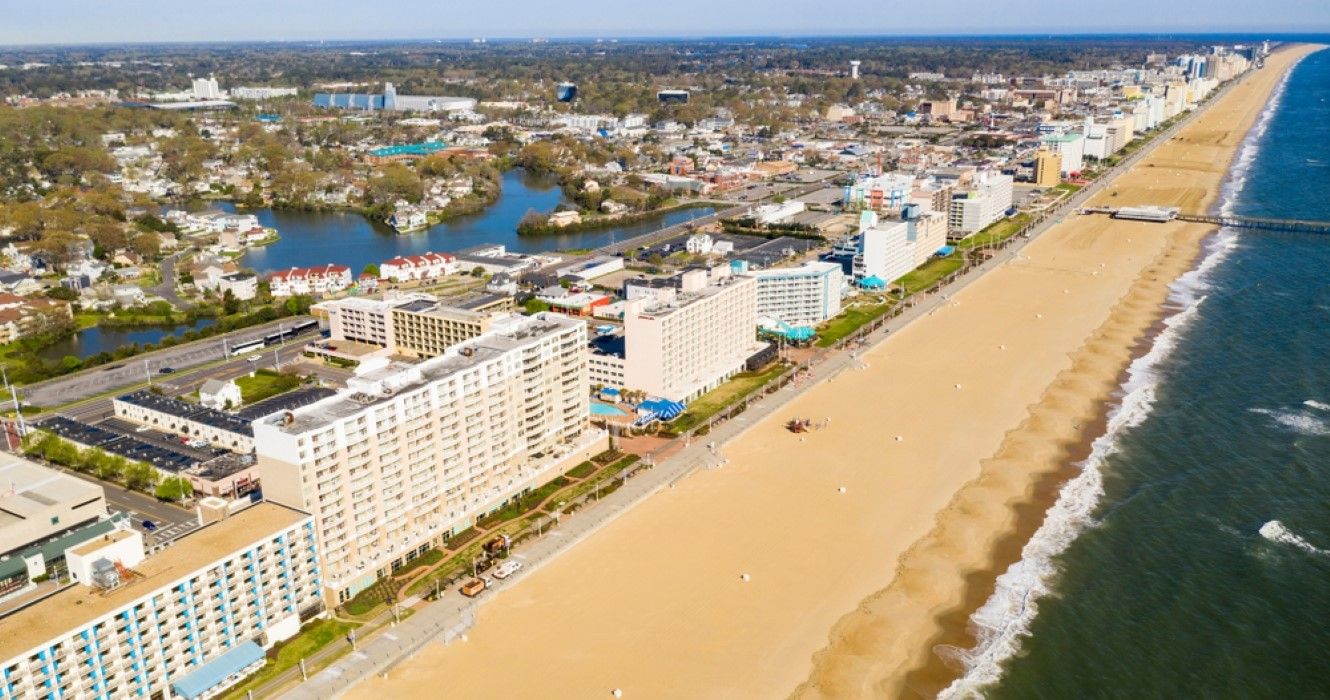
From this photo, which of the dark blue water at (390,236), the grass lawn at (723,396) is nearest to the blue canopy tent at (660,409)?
the grass lawn at (723,396)

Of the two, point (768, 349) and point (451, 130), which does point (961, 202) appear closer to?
point (768, 349)

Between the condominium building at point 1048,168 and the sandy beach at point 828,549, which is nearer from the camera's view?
the sandy beach at point 828,549

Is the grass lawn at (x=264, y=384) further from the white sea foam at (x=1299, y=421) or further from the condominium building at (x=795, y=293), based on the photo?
the white sea foam at (x=1299, y=421)

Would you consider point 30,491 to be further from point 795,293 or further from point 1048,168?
point 1048,168

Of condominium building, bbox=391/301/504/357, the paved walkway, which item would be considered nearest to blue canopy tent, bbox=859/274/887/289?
the paved walkway

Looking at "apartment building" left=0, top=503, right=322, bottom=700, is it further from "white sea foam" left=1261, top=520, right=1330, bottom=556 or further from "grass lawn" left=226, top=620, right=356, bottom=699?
"white sea foam" left=1261, top=520, right=1330, bottom=556

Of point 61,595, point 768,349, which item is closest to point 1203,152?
point 768,349
